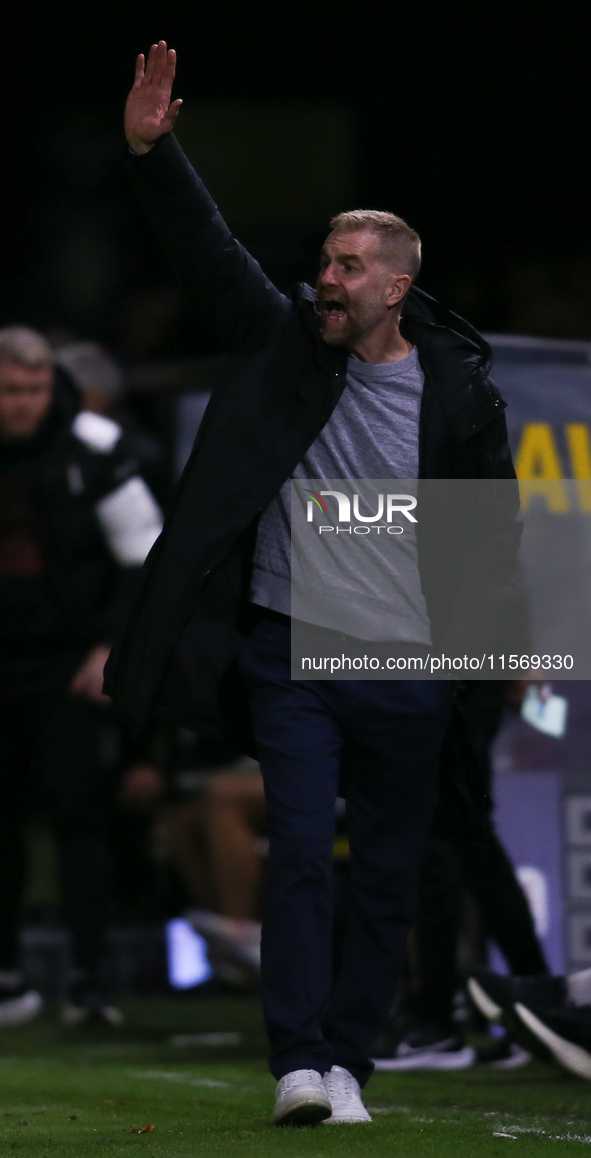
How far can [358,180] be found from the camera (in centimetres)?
983

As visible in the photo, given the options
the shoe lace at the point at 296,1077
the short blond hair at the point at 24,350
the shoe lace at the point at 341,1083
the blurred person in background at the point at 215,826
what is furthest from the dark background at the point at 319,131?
the shoe lace at the point at 296,1077

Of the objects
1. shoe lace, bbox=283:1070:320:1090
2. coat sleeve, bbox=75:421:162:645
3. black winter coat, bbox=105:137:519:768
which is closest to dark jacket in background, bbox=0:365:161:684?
coat sleeve, bbox=75:421:162:645

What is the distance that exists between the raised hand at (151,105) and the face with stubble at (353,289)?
1.42ft

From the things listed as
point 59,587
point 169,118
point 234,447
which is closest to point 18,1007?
point 59,587

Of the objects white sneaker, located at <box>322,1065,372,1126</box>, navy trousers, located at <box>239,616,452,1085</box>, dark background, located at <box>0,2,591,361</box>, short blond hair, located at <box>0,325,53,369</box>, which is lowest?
white sneaker, located at <box>322,1065,372,1126</box>

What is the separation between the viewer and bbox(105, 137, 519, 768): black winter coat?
11.6ft

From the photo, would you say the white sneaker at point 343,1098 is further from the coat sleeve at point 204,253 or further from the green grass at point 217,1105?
the coat sleeve at point 204,253

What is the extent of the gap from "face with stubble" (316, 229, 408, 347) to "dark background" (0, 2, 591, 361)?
5504mm

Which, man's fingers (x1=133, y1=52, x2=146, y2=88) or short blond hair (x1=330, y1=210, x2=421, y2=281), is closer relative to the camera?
man's fingers (x1=133, y1=52, x2=146, y2=88)

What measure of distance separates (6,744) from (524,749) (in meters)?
1.79

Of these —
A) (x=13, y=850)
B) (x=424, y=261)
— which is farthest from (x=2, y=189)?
(x=13, y=850)

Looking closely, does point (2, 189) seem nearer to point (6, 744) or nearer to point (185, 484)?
point (6, 744)

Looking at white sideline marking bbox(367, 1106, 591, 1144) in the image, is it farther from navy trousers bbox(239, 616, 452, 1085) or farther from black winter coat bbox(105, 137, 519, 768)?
black winter coat bbox(105, 137, 519, 768)

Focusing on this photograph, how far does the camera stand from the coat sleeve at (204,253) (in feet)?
11.4
